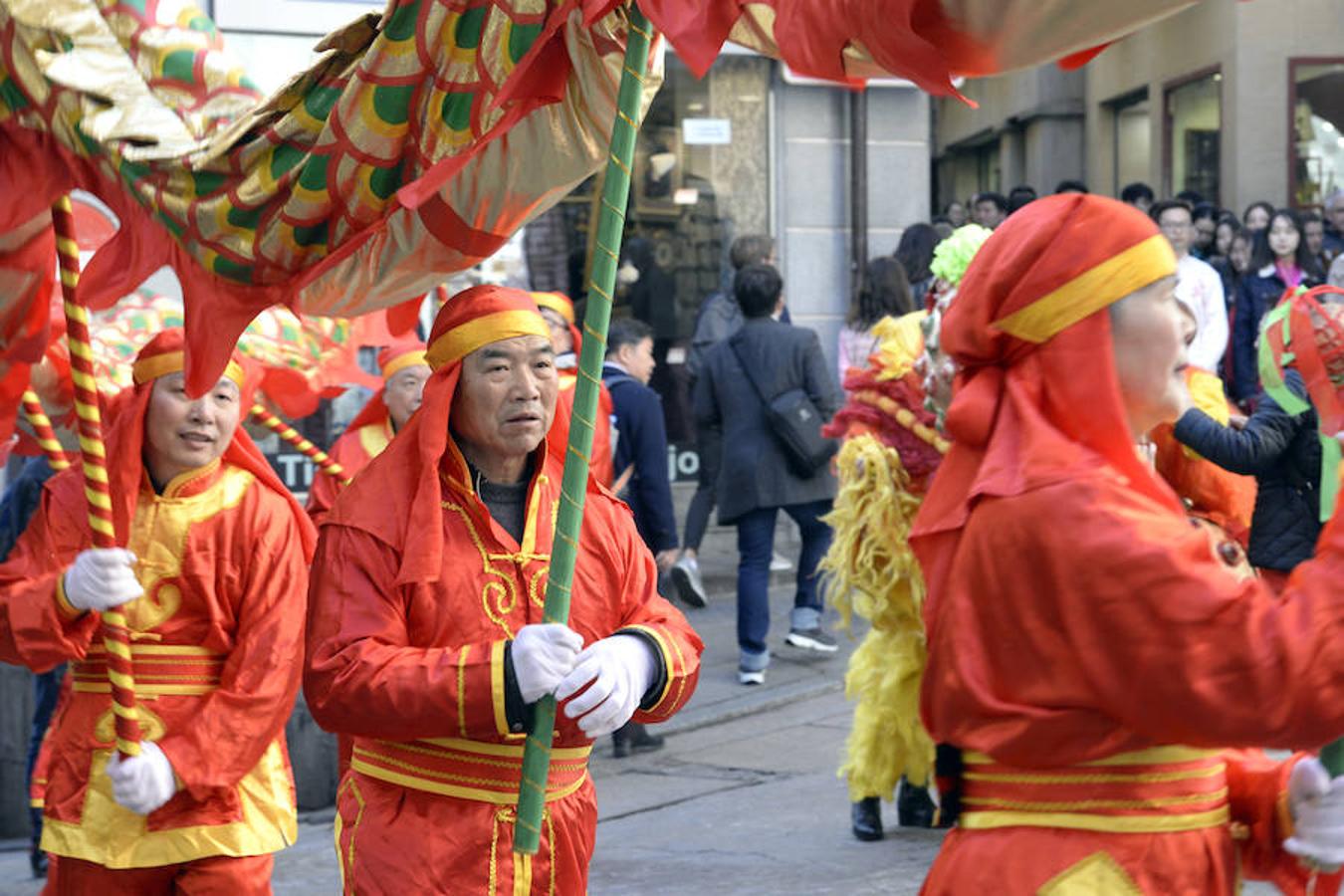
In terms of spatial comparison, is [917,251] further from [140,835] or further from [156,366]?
[140,835]

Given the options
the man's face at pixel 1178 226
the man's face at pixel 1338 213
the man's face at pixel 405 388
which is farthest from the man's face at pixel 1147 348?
the man's face at pixel 1338 213

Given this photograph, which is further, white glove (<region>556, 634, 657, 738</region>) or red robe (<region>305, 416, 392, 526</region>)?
red robe (<region>305, 416, 392, 526</region>)

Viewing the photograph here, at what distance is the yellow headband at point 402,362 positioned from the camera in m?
6.70

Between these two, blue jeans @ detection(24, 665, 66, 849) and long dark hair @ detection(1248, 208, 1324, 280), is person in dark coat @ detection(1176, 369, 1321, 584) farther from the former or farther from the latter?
long dark hair @ detection(1248, 208, 1324, 280)

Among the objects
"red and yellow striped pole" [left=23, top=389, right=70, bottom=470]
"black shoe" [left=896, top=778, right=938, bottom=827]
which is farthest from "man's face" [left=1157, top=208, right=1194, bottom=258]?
"red and yellow striped pole" [left=23, top=389, right=70, bottom=470]

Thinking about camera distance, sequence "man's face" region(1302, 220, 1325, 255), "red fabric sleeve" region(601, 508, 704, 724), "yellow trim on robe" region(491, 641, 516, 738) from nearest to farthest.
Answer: "yellow trim on robe" region(491, 641, 516, 738)
"red fabric sleeve" region(601, 508, 704, 724)
"man's face" region(1302, 220, 1325, 255)

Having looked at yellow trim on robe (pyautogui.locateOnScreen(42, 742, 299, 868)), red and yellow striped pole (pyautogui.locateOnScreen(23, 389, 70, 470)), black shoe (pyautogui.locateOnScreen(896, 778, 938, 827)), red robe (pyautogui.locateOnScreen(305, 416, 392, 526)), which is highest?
red and yellow striped pole (pyautogui.locateOnScreen(23, 389, 70, 470))

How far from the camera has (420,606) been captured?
3768 millimetres

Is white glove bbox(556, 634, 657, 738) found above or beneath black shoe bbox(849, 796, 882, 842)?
above

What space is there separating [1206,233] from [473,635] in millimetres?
10136

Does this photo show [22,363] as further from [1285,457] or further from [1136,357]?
[1285,457]

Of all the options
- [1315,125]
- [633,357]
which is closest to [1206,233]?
[1315,125]

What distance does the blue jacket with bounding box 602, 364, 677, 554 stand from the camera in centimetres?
839

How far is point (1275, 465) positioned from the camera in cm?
646
